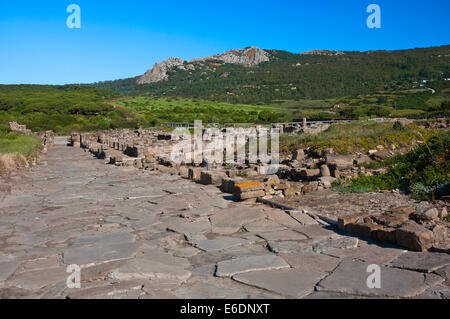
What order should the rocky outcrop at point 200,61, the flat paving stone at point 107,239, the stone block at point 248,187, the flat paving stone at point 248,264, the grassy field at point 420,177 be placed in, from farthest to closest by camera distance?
the rocky outcrop at point 200,61 < the stone block at point 248,187 < the grassy field at point 420,177 < the flat paving stone at point 107,239 < the flat paving stone at point 248,264

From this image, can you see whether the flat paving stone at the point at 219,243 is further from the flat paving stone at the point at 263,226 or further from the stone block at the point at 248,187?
the stone block at the point at 248,187

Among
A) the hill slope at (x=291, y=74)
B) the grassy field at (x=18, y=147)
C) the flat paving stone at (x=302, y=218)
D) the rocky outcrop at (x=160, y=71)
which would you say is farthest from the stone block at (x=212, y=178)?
the rocky outcrop at (x=160, y=71)

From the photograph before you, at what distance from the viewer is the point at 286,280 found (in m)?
3.49

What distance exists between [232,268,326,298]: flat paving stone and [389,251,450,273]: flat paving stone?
83cm

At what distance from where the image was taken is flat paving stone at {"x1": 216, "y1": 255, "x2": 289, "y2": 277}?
3.74 metres

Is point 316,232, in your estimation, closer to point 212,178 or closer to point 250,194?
point 250,194

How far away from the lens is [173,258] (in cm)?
420

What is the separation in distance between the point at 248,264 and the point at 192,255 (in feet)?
2.45

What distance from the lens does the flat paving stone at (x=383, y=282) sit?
10.4ft

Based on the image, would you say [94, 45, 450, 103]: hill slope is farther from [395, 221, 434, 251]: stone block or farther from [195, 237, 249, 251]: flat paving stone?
[195, 237, 249, 251]: flat paving stone

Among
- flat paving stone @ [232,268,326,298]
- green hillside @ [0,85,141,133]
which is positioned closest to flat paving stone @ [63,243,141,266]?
flat paving stone @ [232,268,326,298]

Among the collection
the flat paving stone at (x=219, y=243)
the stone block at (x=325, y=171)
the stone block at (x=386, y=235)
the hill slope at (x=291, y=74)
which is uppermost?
the hill slope at (x=291, y=74)

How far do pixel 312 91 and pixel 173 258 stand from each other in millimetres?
86776

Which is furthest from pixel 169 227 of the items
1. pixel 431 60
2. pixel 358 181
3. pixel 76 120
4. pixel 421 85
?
pixel 431 60
